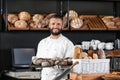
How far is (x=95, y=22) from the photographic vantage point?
475 centimetres

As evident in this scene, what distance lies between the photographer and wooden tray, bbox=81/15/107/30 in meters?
4.64

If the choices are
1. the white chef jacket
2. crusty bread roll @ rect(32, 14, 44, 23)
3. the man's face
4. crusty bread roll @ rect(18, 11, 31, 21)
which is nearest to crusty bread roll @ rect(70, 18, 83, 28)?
crusty bread roll @ rect(32, 14, 44, 23)

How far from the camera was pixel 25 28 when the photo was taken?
4.43 meters

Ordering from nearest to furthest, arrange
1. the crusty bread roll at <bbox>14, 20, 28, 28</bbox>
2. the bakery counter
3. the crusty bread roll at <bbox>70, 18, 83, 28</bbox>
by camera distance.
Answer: the bakery counter → the crusty bread roll at <bbox>14, 20, 28, 28</bbox> → the crusty bread roll at <bbox>70, 18, 83, 28</bbox>

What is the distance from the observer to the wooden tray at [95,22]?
4637mm

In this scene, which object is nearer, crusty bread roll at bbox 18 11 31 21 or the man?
the man

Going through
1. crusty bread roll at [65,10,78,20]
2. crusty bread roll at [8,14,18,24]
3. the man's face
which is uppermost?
crusty bread roll at [65,10,78,20]

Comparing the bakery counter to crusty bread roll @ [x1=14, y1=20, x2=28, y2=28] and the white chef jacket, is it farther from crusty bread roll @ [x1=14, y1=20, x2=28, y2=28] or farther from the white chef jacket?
crusty bread roll @ [x1=14, y1=20, x2=28, y2=28]

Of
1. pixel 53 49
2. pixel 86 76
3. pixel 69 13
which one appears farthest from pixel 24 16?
pixel 86 76

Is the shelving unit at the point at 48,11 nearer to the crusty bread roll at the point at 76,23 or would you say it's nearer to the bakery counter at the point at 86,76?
the crusty bread roll at the point at 76,23

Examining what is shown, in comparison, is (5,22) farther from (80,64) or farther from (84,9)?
(80,64)

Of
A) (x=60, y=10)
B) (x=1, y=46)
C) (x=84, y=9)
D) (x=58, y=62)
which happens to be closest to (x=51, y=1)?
(x=60, y=10)

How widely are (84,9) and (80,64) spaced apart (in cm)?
258

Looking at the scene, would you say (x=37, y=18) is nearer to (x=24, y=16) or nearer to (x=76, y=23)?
(x=24, y=16)
